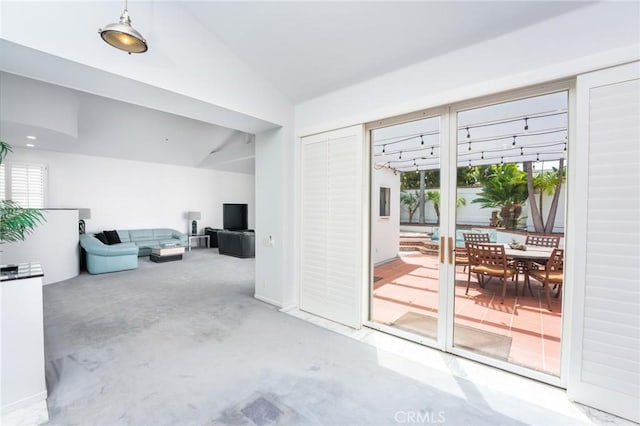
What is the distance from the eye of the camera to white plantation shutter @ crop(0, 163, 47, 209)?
19.8 feet

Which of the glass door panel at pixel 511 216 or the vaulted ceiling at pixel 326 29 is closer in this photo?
the vaulted ceiling at pixel 326 29

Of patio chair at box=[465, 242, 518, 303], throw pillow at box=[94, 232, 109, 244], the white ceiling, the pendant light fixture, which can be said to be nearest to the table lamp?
throw pillow at box=[94, 232, 109, 244]

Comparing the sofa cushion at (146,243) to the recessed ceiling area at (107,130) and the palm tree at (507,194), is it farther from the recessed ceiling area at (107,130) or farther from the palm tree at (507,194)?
the palm tree at (507,194)

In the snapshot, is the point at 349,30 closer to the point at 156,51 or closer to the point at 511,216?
the point at 156,51

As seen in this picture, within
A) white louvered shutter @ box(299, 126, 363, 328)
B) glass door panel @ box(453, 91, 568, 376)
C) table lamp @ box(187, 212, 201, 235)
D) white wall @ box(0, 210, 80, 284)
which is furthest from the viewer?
table lamp @ box(187, 212, 201, 235)

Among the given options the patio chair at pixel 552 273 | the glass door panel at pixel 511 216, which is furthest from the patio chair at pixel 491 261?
the patio chair at pixel 552 273

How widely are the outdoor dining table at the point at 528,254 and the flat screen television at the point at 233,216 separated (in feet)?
27.7

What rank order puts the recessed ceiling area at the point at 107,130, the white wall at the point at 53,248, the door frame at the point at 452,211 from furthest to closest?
the white wall at the point at 53,248, the recessed ceiling area at the point at 107,130, the door frame at the point at 452,211

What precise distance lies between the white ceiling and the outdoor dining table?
7.96 ft

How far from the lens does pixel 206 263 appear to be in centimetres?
686

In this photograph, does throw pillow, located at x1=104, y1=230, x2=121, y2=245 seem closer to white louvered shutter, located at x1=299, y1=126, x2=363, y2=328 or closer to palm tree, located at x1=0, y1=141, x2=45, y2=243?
palm tree, located at x1=0, y1=141, x2=45, y2=243

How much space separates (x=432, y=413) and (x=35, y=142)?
793 centimetres

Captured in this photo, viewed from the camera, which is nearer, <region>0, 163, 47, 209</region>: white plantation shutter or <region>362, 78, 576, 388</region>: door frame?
<region>362, 78, 576, 388</region>: door frame

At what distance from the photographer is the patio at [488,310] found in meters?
2.61
